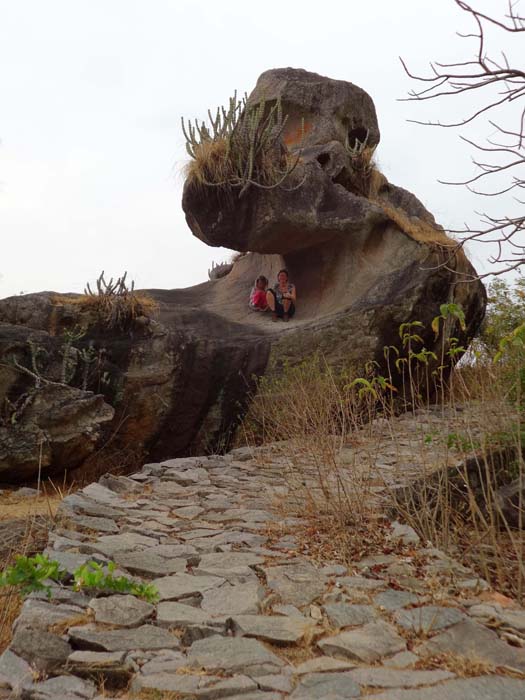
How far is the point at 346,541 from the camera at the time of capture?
390cm

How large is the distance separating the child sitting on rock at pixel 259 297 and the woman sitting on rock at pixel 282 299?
0.20m

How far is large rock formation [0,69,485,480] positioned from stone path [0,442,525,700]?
3.14 meters

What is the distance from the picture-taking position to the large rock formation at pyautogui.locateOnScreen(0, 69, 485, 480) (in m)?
7.46

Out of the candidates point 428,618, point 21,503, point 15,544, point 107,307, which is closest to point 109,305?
point 107,307

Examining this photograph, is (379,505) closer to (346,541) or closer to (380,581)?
(346,541)

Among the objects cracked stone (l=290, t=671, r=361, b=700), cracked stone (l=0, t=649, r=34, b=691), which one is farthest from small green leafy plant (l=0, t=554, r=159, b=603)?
cracked stone (l=290, t=671, r=361, b=700)

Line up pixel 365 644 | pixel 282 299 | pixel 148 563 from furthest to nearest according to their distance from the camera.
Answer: pixel 282 299 → pixel 148 563 → pixel 365 644

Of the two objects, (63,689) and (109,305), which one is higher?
(109,305)

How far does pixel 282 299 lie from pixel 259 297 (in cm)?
54

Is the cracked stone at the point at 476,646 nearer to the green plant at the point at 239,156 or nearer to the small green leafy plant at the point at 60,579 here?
the small green leafy plant at the point at 60,579

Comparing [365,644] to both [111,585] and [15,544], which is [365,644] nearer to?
[111,585]

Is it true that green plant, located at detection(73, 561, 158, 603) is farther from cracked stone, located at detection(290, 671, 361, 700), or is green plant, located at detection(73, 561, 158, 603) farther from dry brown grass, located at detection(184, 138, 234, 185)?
dry brown grass, located at detection(184, 138, 234, 185)

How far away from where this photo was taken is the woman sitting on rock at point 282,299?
1091cm

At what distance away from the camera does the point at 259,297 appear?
11.3 m
